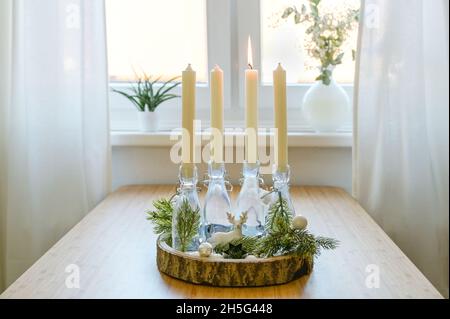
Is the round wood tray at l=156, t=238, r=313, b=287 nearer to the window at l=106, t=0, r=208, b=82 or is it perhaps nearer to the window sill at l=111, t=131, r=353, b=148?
the window sill at l=111, t=131, r=353, b=148

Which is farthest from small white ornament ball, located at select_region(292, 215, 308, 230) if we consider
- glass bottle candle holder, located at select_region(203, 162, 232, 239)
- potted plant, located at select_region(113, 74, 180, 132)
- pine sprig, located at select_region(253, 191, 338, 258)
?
potted plant, located at select_region(113, 74, 180, 132)

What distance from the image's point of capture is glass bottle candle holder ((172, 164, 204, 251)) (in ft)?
3.85

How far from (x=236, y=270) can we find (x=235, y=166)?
0.92 metres

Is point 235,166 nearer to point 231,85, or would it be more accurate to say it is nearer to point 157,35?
point 231,85

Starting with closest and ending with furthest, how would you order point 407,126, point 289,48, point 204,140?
point 407,126 → point 204,140 → point 289,48

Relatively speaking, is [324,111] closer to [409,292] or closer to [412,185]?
[412,185]

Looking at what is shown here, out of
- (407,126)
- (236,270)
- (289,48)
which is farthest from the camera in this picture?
(289,48)

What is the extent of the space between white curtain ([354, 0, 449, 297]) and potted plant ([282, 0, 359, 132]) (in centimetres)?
14

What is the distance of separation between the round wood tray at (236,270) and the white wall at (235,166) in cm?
86

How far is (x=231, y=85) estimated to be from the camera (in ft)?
6.88

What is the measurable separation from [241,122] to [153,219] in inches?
33.4

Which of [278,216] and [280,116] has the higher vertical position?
[280,116]

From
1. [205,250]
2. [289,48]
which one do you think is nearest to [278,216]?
[205,250]
